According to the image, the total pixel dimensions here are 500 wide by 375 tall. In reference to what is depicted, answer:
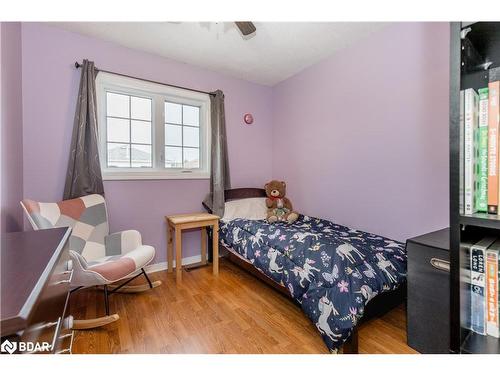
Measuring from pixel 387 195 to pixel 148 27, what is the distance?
2656 mm

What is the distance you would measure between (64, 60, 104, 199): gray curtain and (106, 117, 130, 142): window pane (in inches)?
9.7

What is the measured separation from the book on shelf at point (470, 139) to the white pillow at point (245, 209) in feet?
7.59

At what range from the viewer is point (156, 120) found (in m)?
2.70

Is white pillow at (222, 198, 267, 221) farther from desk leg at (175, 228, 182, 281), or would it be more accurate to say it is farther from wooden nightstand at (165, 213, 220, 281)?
desk leg at (175, 228, 182, 281)

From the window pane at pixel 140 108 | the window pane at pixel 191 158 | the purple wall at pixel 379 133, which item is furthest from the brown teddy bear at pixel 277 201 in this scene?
the window pane at pixel 140 108

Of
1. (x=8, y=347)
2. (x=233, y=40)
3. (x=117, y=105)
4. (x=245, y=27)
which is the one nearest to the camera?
(x=8, y=347)

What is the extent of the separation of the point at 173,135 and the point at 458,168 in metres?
2.69

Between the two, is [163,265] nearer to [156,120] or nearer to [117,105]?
[156,120]

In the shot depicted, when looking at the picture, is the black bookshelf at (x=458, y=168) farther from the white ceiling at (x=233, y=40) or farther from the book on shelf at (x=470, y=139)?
the white ceiling at (x=233, y=40)

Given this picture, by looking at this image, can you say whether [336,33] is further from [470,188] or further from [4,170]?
[4,170]

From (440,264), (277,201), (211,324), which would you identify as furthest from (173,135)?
(440,264)

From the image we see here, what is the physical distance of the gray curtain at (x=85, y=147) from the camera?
215 centimetres

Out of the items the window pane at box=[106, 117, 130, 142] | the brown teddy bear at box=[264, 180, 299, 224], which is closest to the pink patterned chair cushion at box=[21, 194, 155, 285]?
the window pane at box=[106, 117, 130, 142]

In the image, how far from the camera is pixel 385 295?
1541 mm
